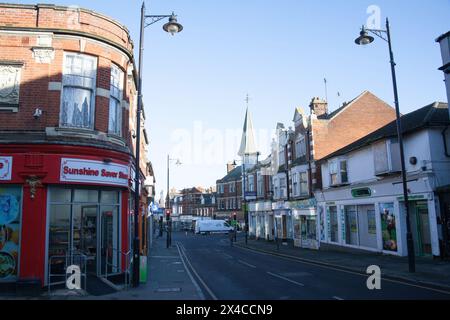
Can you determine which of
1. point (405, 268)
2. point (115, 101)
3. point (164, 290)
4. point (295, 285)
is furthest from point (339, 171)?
point (164, 290)

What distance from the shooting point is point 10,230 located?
13328mm

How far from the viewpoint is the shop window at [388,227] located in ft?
78.1

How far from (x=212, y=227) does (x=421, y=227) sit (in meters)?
56.7

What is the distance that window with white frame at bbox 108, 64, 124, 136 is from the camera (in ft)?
51.4

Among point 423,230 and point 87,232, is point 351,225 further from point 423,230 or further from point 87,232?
point 87,232

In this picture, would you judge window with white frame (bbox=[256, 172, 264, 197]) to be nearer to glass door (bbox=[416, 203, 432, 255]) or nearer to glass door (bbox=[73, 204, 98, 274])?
glass door (bbox=[416, 203, 432, 255])

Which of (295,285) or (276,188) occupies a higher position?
(276,188)

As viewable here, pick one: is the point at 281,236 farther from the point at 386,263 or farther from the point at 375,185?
the point at 386,263

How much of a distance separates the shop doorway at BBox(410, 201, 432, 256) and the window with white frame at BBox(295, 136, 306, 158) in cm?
1557

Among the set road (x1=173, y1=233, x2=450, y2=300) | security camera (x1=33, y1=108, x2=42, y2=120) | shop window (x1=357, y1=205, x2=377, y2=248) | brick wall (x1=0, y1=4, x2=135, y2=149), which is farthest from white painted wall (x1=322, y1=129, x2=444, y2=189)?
security camera (x1=33, y1=108, x2=42, y2=120)

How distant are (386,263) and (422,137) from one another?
691 cm

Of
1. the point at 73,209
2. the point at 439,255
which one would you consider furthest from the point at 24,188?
the point at 439,255

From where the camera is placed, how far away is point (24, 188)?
13234 millimetres

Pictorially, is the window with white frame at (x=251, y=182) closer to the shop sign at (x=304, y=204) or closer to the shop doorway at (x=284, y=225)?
the shop doorway at (x=284, y=225)
